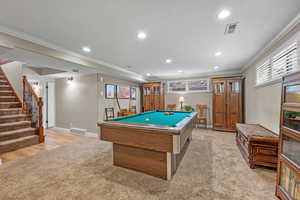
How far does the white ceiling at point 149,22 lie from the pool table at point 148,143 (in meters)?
1.64

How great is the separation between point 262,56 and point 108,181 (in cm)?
449

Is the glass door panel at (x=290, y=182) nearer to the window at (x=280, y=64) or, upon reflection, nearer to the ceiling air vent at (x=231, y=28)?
the window at (x=280, y=64)

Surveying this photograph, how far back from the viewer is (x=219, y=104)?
5160 millimetres

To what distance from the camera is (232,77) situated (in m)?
4.98

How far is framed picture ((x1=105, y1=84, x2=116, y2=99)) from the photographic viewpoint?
4.90 metres

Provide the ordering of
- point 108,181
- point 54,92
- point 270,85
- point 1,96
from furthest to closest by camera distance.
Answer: point 54,92
point 1,96
point 270,85
point 108,181

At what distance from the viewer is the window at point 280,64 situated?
2.06m

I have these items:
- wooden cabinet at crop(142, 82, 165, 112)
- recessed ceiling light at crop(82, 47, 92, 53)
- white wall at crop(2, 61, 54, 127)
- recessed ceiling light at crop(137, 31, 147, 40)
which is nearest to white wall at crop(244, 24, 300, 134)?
recessed ceiling light at crop(137, 31, 147, 40)

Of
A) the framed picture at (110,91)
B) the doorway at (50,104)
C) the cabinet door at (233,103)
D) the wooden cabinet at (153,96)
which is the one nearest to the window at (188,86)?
the wooden cabinet at (153,96)

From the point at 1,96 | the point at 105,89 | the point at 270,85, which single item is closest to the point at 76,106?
the point at 105,89

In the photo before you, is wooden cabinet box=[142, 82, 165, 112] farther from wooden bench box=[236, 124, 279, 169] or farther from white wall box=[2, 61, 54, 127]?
white wall box=[2, 61, 54, 127]

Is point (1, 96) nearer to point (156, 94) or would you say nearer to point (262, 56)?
point (156, 94)

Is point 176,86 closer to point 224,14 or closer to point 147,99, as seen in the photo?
point 147,99

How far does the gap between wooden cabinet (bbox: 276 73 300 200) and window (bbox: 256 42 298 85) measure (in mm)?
794
